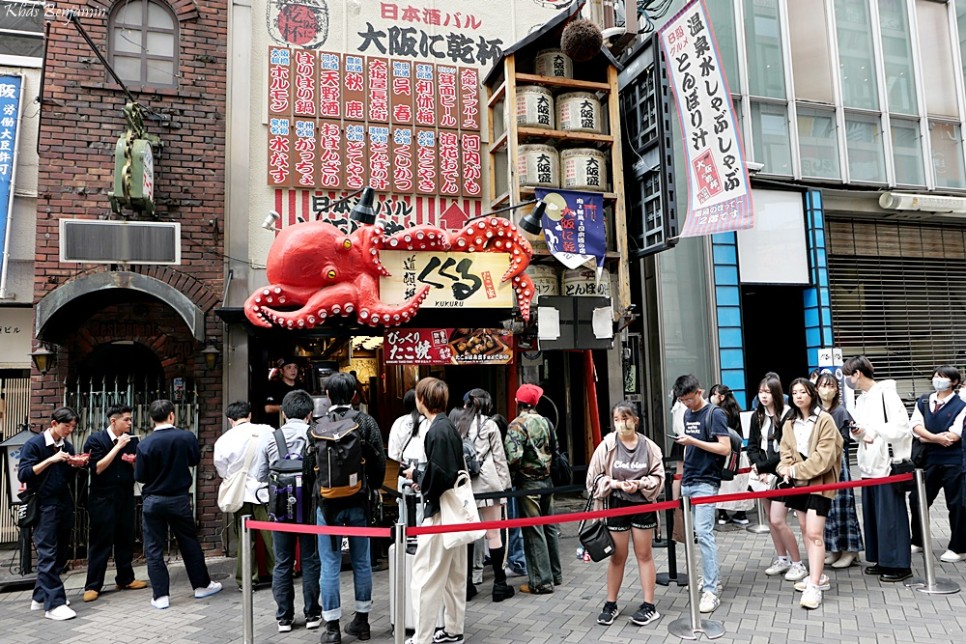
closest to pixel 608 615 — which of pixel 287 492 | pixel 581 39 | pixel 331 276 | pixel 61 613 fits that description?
pixel 287 492

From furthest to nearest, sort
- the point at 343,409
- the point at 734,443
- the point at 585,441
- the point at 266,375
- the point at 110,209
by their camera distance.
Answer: the point at 585,441
the point at 266,375
the point at 110,209
the point at 734,443
the point at 343,409

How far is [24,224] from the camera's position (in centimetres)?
905

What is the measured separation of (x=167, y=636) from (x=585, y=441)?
7.44 m

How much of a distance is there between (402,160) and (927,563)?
794cm

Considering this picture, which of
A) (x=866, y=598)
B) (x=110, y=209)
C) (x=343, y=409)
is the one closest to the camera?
(x=343, y=409)

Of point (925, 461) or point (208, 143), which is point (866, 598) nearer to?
point (925, 461)

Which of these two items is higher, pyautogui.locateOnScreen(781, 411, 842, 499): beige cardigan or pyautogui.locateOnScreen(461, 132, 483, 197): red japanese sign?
pyautogui.locateOnScreen(461, 132, 483, 197): red japanese sign

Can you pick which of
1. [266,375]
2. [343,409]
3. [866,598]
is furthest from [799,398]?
[266,375]

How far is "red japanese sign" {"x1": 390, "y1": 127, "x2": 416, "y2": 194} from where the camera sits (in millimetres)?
9688

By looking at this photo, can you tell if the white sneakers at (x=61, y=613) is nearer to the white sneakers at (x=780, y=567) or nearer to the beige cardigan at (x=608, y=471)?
the beige cardigan at (x=608, y=471)

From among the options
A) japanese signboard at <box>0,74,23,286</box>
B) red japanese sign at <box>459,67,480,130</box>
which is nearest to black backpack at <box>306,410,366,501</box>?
red japanese sign at <box>459,67,480,130</box>

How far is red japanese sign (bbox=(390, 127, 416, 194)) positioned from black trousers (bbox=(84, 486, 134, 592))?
528cm

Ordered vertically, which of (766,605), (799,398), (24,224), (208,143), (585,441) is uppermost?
(208,143)

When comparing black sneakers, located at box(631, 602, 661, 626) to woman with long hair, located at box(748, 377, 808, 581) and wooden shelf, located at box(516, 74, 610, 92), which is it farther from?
wooden shelf, located at box(516, 74, 610, 92)
